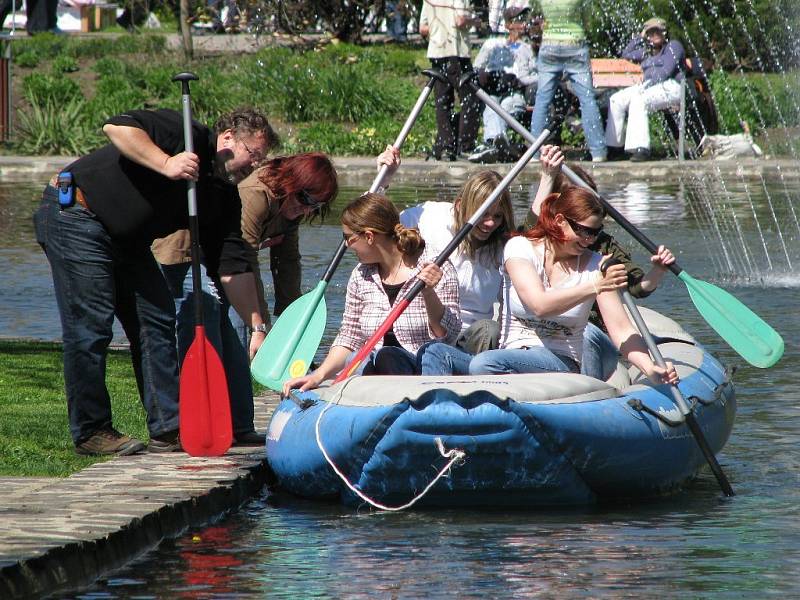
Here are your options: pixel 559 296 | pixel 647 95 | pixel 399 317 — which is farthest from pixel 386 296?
pixel 647 95

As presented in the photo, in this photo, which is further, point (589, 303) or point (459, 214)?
point (459, 214)

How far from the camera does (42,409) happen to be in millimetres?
7629

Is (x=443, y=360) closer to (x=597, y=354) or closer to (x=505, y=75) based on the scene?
(x=597, y=354)

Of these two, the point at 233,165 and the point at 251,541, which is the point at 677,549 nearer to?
the point at 251,541

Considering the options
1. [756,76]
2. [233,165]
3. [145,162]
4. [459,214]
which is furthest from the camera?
[756,76]

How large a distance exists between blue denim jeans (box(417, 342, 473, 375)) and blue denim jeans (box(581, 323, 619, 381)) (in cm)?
49

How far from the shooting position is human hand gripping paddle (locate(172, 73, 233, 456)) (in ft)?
21.8

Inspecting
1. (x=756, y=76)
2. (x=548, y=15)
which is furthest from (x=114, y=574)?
(x=756, y=76)

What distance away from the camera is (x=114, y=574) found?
17.8ft

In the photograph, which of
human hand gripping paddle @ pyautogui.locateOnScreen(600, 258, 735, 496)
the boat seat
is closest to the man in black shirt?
the boat seat

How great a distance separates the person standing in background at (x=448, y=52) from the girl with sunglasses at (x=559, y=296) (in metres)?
11.6

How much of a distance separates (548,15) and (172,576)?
44.4 feet

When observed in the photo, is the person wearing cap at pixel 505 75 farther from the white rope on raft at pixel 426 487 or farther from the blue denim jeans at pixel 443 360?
the white rope on raft at pixel 426 487

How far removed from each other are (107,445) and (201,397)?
43cm
